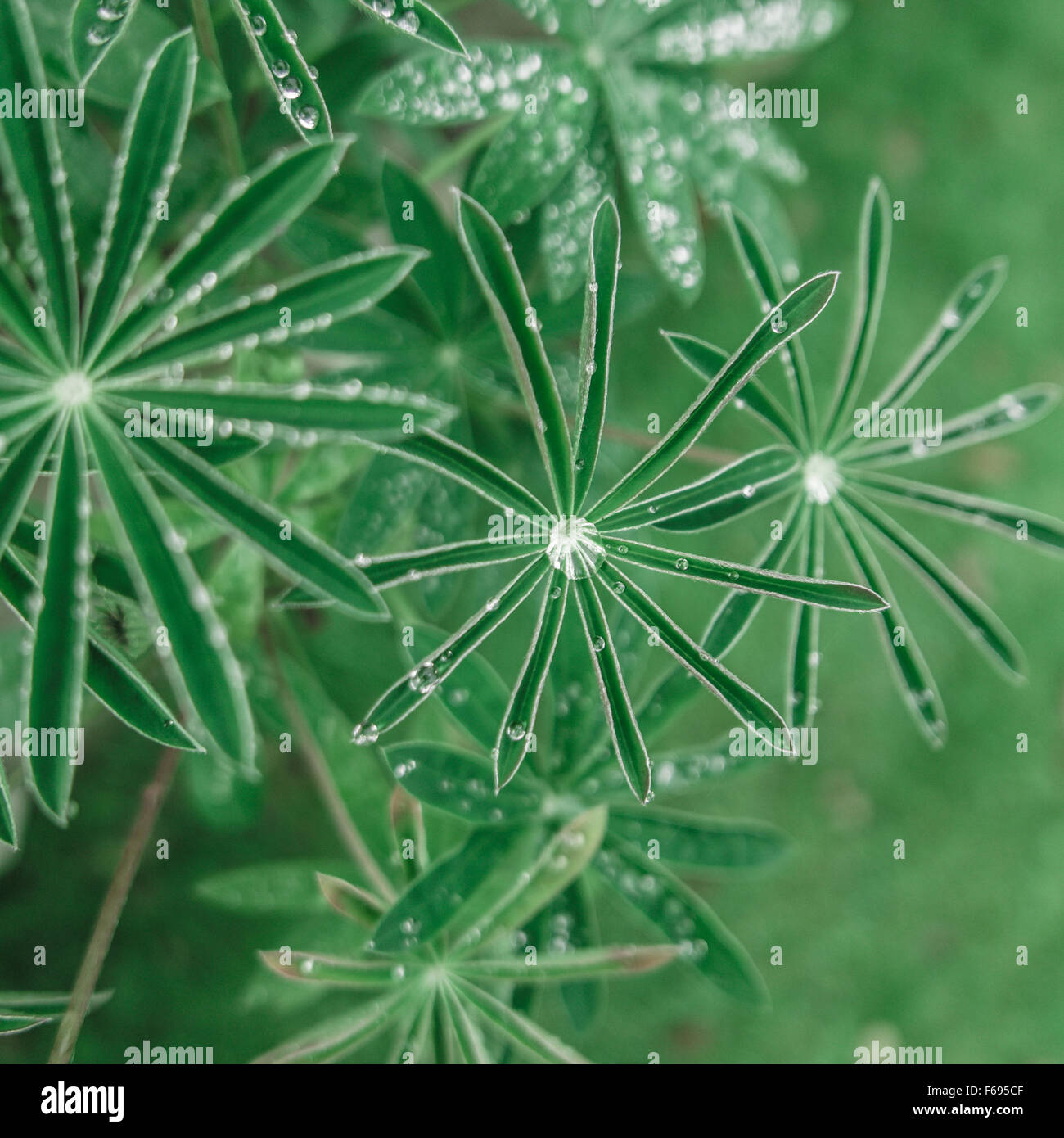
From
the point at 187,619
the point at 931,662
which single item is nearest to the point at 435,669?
the point at 187,619

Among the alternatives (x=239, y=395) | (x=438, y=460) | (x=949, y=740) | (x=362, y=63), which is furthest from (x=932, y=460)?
(x=239, y=395)

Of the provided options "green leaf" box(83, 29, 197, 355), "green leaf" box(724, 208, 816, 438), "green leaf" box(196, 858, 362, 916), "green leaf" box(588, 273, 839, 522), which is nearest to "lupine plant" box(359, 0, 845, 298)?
"green leaf" box(724, 208, 816, 438)

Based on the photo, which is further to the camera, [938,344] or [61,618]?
[938,344]

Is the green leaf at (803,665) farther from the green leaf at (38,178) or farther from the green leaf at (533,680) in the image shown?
the green leaf at (38,178)

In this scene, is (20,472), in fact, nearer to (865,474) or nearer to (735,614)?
(735,614)

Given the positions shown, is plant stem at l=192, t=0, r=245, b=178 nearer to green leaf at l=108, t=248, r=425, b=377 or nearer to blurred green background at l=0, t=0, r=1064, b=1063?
green leaf at l=108, t=248, r=425, b=377

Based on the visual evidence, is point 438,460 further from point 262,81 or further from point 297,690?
point 262,81

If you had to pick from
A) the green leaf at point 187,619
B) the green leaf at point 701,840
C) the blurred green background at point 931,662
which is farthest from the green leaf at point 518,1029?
the blurred green background at point 931,662
